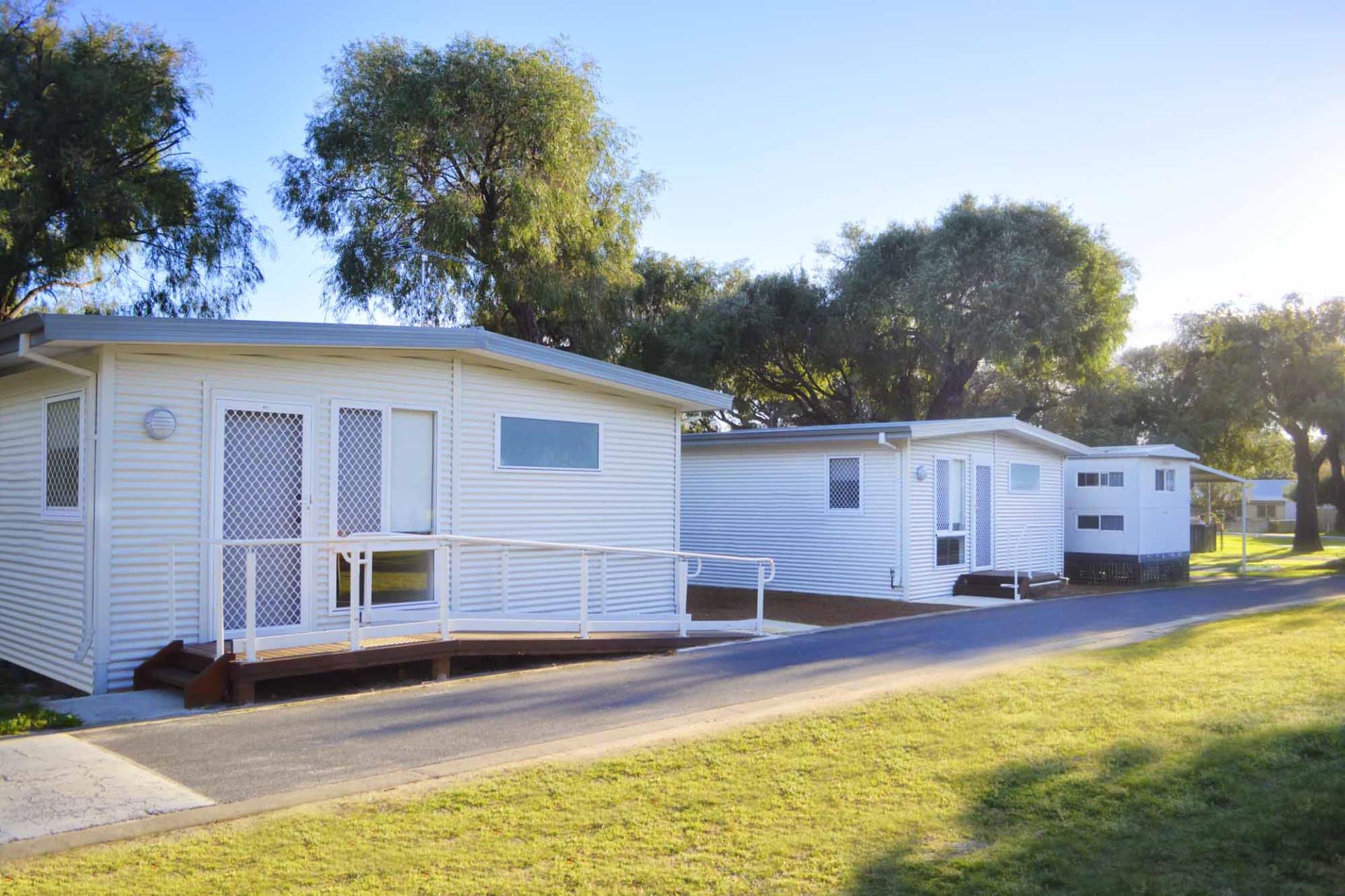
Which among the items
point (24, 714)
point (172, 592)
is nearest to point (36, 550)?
point (172, 592)

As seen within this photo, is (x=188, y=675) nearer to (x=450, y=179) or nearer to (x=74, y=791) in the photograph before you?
(x=74, y=791)

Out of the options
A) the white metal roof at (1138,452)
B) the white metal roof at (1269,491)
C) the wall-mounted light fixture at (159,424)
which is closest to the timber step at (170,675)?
the wall-mounted light fixture at (159,424)

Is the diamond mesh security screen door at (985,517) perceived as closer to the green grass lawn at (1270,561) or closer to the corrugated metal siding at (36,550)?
the green grass lawn at (1270,561)

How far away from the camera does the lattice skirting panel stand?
2061cm

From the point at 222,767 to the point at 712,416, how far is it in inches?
1057

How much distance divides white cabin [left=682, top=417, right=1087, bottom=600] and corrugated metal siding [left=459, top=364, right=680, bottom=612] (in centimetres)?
434

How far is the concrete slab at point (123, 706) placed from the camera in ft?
24.7

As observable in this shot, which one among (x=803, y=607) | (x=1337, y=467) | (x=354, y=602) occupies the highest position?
(x=1337, y=467)

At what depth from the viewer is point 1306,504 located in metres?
33.9

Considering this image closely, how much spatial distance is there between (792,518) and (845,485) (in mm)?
1164

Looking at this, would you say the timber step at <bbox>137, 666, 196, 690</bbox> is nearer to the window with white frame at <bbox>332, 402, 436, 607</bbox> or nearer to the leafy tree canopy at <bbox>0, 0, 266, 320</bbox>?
the window with white frame at <bbox>332, 402, 436, 607</bbox>

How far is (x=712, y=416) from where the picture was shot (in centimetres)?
3256

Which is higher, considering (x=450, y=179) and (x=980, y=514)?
(x=450, y=179)

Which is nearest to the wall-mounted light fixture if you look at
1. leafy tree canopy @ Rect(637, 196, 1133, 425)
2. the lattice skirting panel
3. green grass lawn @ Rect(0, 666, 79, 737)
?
green grass lawn @ Rect(0, 666, 79, 737)
